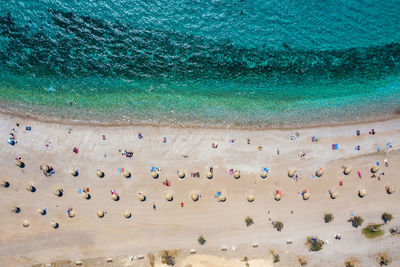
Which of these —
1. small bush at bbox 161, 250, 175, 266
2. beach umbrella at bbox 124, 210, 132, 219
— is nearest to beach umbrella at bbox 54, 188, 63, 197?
beach umbrella at bbox 124, 210, 132, 219

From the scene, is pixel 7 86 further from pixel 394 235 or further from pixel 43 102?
pixel 394 235

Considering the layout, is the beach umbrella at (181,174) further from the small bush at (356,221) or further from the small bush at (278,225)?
the small bush at (356,221)

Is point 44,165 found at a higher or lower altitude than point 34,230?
higher

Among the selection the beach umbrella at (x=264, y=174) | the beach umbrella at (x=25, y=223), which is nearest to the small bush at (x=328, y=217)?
the beach umbrella at (x=264, y=174)

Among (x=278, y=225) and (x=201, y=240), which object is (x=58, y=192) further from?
(x=278, y=225)

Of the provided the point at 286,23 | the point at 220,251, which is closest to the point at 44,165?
the point at 220,251

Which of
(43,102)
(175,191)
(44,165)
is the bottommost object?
(175,191)
